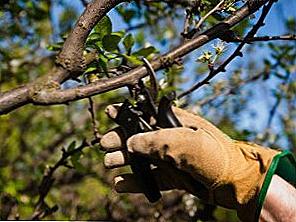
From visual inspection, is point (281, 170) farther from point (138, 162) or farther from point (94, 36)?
point (94, 36)

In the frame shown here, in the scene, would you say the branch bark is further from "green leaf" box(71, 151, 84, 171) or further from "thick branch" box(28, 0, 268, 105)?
"green leaf" box(71, 151, 84, 171)

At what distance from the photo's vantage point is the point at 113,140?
4.55 feet

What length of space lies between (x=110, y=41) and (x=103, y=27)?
0.04 meters

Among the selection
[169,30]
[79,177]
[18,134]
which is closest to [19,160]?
[18,134]

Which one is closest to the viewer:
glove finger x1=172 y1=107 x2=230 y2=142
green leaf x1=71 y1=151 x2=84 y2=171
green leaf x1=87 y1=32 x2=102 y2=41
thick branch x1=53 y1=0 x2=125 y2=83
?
thick branch x1=53 y1=0 x2=125 y2=83

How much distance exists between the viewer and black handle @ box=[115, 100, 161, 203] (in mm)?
1374

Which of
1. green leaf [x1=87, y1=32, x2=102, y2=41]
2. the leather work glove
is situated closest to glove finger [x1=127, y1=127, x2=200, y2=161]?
the leather work glove

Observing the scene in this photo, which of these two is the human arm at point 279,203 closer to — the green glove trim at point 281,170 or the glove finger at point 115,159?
the green glove trim at point 281,170

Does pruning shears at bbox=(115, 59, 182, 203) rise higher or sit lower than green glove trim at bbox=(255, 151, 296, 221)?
higher

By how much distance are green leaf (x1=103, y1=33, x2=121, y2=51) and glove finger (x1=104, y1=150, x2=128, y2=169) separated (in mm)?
236

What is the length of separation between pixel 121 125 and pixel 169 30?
8.75 feet

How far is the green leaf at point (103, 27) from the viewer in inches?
51.9

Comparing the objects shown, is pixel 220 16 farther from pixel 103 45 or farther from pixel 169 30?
pixel 169 30

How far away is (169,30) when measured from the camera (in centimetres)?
398
